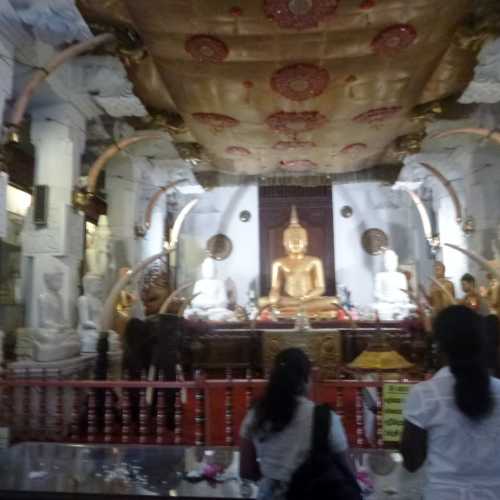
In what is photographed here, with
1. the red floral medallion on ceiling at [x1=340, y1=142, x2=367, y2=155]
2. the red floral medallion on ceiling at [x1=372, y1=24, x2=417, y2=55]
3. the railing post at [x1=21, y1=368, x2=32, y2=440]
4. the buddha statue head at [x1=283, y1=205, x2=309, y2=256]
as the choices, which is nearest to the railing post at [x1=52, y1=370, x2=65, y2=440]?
the railing post at [x1=21, y1=368, x2=32, y2=440]

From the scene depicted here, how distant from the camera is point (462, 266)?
7758 mm

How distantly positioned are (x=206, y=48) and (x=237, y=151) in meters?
3.10

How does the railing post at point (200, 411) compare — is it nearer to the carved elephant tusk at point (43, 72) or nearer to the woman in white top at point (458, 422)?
the woman in white top at point (458, 422)

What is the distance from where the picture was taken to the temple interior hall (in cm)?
324

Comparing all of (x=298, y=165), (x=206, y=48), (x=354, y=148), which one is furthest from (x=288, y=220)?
(x=206, y=48)

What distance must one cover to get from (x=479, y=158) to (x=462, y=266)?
1.70m

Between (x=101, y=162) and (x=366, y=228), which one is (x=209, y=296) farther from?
(x=101, y=162)

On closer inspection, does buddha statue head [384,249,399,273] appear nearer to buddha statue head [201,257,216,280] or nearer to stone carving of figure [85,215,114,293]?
buddha statue head [201,257,216,280]

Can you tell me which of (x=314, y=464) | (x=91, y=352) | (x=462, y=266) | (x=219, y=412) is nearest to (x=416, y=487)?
(x=314, y=464)

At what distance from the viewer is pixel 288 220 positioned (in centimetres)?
1021

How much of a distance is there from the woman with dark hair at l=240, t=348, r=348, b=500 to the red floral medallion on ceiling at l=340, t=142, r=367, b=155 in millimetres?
5789

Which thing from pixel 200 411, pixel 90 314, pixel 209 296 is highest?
pixel 209 296

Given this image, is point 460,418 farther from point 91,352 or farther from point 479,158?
point 479,158

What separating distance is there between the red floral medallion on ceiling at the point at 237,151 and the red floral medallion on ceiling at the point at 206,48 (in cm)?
270
